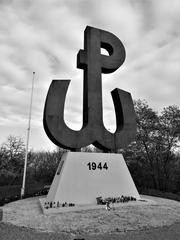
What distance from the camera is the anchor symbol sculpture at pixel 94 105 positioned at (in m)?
9.69

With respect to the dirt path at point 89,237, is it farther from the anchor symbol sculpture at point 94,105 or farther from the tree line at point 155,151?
the tree line at point 155,151

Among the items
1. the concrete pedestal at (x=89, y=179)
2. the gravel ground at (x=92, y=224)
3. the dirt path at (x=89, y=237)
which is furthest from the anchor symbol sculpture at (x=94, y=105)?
the dirt path at (x=89, y=237)

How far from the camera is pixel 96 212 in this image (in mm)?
7590

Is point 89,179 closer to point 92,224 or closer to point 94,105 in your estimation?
point 92,224

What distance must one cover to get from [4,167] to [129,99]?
22.5 meters

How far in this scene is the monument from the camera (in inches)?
360

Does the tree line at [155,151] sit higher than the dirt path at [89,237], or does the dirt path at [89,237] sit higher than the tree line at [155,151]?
the tree line at [155,151]

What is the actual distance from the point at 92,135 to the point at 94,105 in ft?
5.12

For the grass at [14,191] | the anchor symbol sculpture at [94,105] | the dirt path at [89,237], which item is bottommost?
the dirt path at [89,237]

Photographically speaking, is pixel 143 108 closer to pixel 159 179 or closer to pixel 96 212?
pixel 159 179

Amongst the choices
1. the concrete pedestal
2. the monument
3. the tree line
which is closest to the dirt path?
the concrete pedestal

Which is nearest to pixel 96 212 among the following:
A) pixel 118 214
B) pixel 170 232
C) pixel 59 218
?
pixel 118 214

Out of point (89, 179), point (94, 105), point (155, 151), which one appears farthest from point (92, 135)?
point (155, 151)

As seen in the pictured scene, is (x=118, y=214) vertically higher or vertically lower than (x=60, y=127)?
lower
